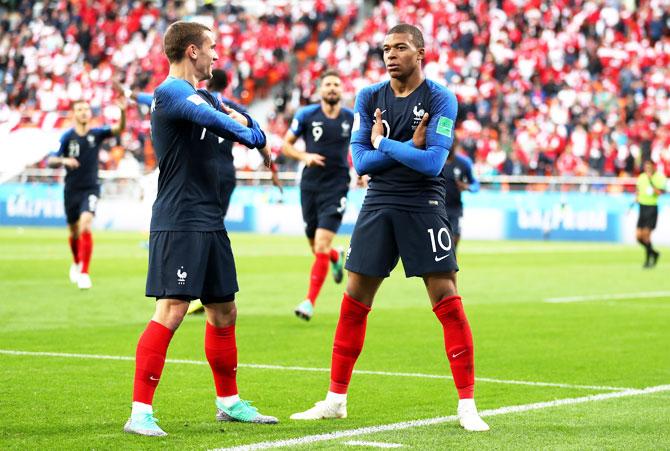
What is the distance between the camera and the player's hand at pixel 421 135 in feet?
23.1

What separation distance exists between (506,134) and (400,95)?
2875cm

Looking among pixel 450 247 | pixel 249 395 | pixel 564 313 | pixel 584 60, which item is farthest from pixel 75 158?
pixel 584 60

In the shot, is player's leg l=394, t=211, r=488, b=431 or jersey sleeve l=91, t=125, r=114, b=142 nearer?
player's leg l=394, t=211, r=488, b=431

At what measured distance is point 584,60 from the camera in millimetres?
36594

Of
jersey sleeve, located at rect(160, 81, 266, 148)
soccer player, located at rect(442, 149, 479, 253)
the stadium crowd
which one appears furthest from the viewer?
the stadium crowd

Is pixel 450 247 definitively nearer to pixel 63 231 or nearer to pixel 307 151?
pixel 307 151

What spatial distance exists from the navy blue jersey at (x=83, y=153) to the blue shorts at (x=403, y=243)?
11.1 metres

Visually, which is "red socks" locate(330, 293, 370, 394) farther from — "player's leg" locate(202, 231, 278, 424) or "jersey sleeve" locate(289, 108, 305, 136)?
"jersey sleeve" locate(289, 108, 305, 136)

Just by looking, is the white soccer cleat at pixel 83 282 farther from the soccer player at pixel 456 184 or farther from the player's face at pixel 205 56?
the player's face at pixel 205 56

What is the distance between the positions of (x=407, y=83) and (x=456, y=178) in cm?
929

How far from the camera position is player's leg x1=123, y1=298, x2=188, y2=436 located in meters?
6.57

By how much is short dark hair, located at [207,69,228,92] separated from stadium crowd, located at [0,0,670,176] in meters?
20.1

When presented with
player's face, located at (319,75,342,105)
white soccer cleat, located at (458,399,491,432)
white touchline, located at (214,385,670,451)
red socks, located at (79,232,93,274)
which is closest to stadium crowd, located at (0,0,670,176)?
red socks, located at (79,232,93,274)

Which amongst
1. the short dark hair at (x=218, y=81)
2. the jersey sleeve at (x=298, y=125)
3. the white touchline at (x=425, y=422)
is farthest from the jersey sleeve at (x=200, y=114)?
the jersey sleeve at (x=298, y=125)
